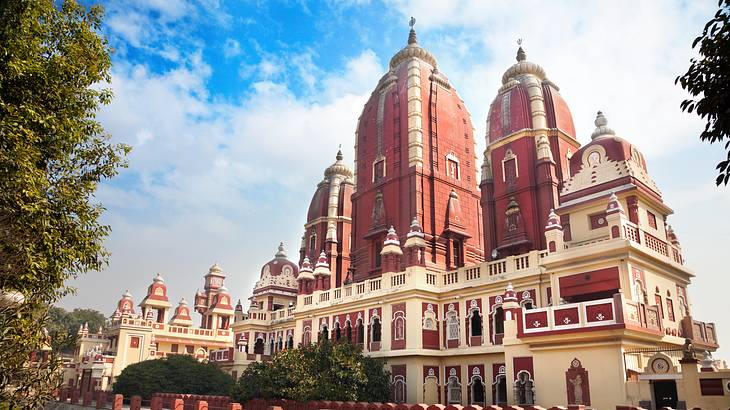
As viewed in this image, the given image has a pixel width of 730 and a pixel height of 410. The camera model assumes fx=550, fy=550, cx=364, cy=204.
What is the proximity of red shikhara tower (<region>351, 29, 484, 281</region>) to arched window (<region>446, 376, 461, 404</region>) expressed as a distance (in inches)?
201

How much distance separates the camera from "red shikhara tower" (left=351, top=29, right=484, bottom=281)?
1098 inches

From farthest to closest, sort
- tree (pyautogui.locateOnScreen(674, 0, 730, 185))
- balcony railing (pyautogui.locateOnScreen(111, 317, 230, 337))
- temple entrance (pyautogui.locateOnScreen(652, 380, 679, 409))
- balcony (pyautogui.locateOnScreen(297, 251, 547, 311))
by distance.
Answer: balcony railing (pyautogui.locateOnScreen(111, 317, 230, 337))
balcony (pyautogui.locateOnScreen(297, 251, 547, 311))
temple entrance (pyautogui.locateOnScreen(652, 380, 679, 409))
tree (pyautogui.locateOnScreen(674, 0, 730, 185))

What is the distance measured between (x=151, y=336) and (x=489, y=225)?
31.4 meters

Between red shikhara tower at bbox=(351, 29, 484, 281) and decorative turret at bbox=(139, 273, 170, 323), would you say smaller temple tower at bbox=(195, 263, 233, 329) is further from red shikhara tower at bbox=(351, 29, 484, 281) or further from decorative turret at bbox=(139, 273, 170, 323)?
red shikhara tower at bbox=(351, 29, 484, 281)

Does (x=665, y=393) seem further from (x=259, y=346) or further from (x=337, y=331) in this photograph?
(x=259, y=346)

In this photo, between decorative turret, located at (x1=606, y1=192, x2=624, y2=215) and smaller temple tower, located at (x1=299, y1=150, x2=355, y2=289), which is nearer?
decorative turret, located at (x1=606, y1=192, x2=624, y2=215)

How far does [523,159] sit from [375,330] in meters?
10.7

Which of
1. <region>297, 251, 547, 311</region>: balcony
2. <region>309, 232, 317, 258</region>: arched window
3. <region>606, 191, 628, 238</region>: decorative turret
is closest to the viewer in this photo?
<region>606, 191, 628, 238</region>: decorative turret

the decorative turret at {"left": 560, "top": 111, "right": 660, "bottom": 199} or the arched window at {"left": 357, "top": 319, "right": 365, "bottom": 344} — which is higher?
the decorative turret at {"left": 560, "top": 111, "right": 660, "bottom": 199}

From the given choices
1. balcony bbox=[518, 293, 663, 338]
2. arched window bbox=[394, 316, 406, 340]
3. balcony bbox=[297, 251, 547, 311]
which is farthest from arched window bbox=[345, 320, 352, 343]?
balcony bbox=[518, 293, 663, 338]

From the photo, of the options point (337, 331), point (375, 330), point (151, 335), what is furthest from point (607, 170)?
point (151, 335)

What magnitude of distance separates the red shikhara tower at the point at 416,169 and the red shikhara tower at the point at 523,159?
2151 mm

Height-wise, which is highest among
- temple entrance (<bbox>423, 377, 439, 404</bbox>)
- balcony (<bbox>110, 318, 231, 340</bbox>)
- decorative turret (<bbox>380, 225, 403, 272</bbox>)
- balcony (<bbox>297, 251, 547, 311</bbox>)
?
decorative turret (<bbox>380, 225, 403, 272</bbox>)

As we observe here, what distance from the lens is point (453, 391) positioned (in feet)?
75.5
